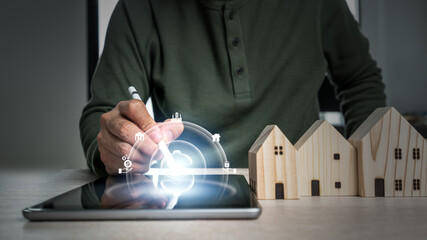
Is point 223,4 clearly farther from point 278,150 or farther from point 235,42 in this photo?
point 278,150

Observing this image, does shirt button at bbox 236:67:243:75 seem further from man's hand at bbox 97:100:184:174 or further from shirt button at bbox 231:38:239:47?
man's hand at bbox 97:100:184:174

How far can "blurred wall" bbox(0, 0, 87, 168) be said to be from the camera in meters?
1.10

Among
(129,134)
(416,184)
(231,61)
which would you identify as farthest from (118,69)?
(416,184)

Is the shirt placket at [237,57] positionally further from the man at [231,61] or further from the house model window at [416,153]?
the house model window at [416,153]

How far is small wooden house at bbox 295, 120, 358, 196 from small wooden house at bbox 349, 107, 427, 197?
0.6 inches

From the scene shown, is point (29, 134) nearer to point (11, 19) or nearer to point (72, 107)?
point (11, 19)

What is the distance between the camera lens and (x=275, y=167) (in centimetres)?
37

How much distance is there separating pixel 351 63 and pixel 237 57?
406 mm

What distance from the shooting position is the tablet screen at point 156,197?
0.93 ft

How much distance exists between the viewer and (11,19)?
117 cm

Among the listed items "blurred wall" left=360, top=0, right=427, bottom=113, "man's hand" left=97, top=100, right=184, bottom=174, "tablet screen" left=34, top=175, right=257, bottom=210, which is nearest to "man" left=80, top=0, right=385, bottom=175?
"man's hand" left=97, top=100, right=184, bottom=174

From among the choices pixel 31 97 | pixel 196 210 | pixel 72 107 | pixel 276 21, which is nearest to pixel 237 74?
pixel 276 21

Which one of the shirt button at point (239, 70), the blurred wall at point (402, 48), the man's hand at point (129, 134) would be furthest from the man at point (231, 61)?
the blurred wall at point (402, 48)

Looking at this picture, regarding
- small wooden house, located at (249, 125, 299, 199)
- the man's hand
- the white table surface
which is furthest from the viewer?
the man's hand
